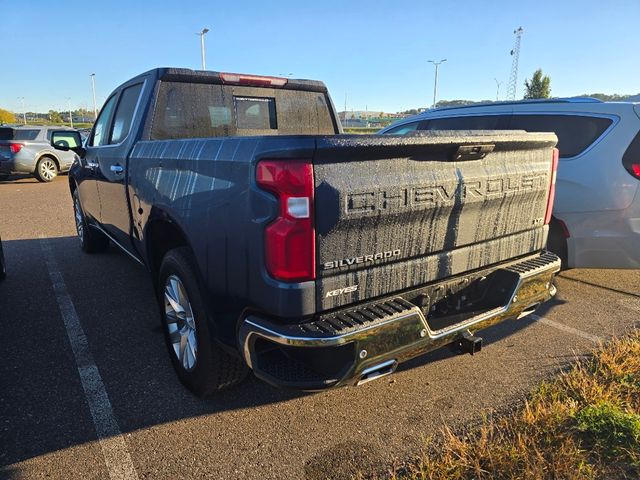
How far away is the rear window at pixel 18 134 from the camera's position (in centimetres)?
1384

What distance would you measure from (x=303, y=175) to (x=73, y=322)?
3.03 m

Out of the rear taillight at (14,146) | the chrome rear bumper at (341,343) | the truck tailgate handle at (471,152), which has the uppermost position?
the truck tailgate handle at (471,152)

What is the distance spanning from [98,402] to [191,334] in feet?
2.35

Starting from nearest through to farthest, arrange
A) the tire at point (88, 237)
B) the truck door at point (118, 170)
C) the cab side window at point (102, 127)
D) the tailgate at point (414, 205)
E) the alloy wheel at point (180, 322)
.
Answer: the tailgate at point (414, 205), the alloy wheel at point (180, 322), the truck door at point (118, 170), the cab side window at point (102, 127), the tire at point (88, 237)

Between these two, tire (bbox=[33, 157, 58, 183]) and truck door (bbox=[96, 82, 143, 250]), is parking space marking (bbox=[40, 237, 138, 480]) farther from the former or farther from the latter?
tire (bbox=[33, 157, 58, 183])

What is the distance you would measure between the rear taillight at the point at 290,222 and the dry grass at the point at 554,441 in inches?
44.4

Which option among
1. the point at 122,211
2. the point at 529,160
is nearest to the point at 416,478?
the point at 529,160

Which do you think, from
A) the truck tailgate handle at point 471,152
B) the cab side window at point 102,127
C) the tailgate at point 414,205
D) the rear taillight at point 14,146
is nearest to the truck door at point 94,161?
the cab side window at point 102,127

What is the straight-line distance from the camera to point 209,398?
2938 mm

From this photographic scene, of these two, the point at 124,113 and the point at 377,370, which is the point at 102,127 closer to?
the point at 124,113

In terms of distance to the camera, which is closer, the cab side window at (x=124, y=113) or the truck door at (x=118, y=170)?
the truck door at (x=118, y=170)

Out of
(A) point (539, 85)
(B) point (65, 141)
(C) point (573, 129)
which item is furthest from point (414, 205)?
(A) point (539, 85)

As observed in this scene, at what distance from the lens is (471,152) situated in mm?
2414

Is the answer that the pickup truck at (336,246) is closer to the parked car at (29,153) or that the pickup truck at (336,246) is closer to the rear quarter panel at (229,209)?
the rear quarter panel at (229,209)
